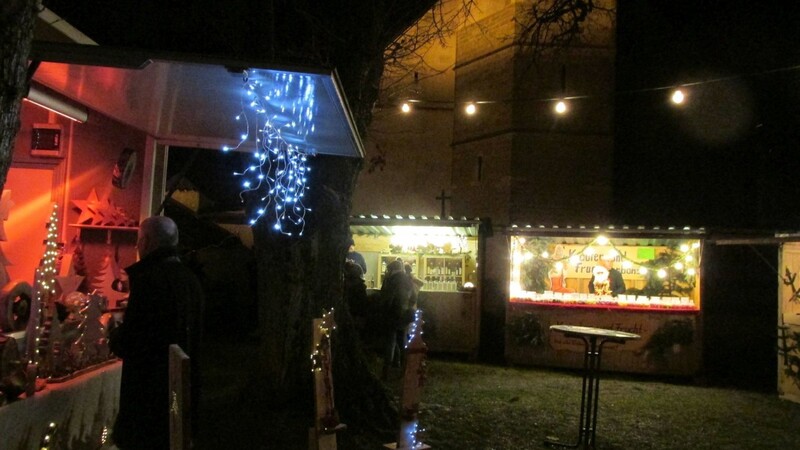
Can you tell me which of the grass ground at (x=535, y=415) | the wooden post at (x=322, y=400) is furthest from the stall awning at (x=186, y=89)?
the grass ground at (x=535, y=415)

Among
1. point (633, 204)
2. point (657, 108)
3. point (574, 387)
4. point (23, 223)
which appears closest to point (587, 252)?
point (574, 387)

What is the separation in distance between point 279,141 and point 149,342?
325cm

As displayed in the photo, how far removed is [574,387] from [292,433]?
5.95m

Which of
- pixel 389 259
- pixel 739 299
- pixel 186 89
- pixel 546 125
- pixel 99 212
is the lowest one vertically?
pixel 739 299

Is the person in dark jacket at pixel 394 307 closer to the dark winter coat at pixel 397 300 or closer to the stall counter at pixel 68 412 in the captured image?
the dark winter coat at pixel 397 300

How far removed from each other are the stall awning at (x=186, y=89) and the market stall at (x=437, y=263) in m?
8.18

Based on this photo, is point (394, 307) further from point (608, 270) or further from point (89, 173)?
point (89, 173)

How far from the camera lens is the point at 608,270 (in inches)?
522

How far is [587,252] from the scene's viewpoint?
44.1 feet

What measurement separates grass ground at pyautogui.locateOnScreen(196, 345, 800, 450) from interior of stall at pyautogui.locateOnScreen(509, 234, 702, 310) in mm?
1518

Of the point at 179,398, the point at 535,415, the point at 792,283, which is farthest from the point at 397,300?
the point at 179,398

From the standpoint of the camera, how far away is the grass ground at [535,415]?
284 inches

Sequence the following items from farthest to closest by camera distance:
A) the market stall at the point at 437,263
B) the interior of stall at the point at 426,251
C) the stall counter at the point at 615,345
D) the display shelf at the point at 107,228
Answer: the interior of stall at the point at 426,251
the market stall at the point at 437,263
the stall counter at the point at 615,345
the display shelf at the point at 107,228

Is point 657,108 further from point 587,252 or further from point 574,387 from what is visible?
point 574,387
